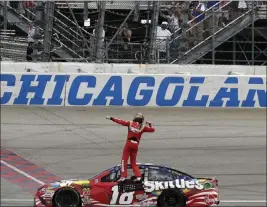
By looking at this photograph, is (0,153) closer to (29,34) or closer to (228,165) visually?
(29,34)

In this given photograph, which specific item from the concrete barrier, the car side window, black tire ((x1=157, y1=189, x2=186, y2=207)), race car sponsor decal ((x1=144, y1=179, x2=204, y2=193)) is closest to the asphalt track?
the concrete barrier

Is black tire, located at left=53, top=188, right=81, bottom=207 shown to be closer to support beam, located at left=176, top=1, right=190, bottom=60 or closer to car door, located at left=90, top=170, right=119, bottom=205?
car door, located at left=90, top=170, right=119, bottom=205

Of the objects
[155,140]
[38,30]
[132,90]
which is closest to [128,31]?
[132,90]

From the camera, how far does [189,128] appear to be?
20328mm

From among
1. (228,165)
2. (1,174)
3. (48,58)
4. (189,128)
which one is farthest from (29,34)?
(228,165)

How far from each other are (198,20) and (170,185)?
6457 mm

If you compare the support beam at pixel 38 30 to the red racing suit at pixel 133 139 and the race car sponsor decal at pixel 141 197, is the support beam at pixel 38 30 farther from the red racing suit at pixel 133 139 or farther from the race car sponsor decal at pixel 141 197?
the red racing suit at pixel 133 139

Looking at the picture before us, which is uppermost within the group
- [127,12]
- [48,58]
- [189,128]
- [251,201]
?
[127,12]

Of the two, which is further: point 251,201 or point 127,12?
point 127,12

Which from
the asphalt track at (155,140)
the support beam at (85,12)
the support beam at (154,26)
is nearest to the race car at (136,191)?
the asphalt track at (155,140)

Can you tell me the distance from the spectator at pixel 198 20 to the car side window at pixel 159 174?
18.9 feet

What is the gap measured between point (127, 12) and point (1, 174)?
17.5ft

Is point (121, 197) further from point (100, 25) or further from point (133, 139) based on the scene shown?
point (100, 25)

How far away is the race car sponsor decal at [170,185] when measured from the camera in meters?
14.3
